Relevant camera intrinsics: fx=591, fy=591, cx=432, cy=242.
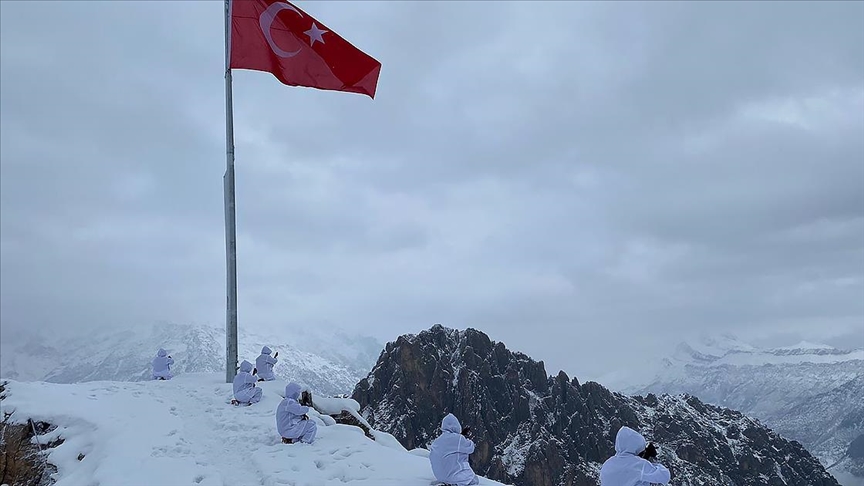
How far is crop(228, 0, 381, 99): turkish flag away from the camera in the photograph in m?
23.0

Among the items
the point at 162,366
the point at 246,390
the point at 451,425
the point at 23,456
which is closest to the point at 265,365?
the point at 162,366

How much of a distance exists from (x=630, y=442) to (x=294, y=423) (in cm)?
936

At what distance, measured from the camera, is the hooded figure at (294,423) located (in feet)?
53.5

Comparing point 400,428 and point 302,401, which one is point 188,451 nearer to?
point 302,401

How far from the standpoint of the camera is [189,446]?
622 inches

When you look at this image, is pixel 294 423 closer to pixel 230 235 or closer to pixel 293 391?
pixel 293 391

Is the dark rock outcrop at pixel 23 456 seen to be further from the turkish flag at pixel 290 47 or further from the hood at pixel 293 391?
the turkish flag at pixel 290 47

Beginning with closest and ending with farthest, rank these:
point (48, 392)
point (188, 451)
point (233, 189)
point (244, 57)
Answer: point (188, 451), point (48, 392), point (244, 57), point (233, 189)

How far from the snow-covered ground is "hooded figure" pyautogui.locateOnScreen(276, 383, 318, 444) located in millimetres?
287

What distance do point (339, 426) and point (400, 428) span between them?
158 metres

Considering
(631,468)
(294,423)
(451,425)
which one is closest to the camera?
(631,468)

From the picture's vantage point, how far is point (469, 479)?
1277 cm

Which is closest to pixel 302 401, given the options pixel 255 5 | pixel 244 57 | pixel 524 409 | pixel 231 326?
pixel 231 326

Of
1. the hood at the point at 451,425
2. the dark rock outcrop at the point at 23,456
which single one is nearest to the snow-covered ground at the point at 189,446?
the dark rock outcrop at the point at 23,456
